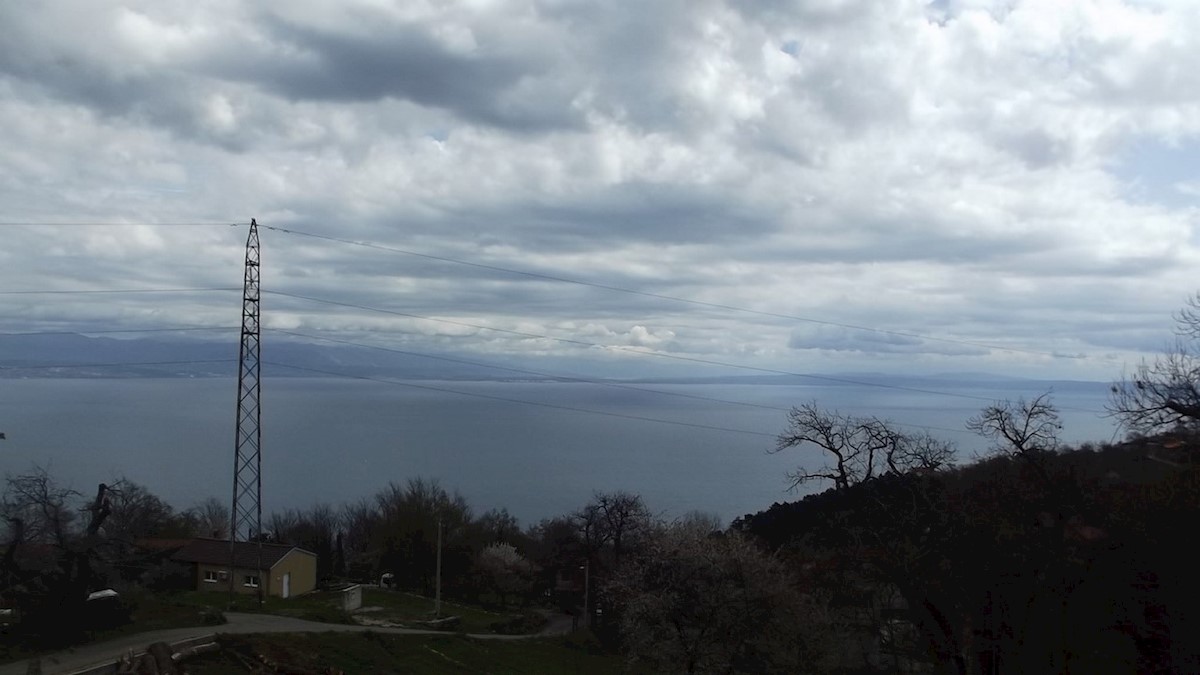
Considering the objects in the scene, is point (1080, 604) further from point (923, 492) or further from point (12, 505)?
point (12, 505)

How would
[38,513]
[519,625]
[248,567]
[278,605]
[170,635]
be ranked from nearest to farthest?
[170,635], [38,513], [278,605], [248,567], [519,625]

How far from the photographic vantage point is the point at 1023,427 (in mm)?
17125

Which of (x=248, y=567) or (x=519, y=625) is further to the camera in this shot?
(x=519, y=625)

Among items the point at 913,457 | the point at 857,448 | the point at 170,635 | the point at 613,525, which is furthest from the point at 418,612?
the point at 913,457

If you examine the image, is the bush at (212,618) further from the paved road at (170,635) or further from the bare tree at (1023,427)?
the bare tree at (1023,427)

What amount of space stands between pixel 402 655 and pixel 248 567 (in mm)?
12092

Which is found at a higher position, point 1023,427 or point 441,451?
point 1023,427

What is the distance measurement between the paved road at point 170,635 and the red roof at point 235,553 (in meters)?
7.12

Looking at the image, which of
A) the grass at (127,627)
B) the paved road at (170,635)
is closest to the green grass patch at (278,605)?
the paved road at (170,635)

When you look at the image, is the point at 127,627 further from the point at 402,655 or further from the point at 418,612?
the point at 418,612

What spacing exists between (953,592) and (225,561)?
1073 inches

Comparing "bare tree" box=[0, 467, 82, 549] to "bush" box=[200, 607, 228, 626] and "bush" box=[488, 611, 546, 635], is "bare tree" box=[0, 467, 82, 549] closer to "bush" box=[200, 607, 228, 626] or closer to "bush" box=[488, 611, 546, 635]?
"bush" box=[200, 607, 228, 626]

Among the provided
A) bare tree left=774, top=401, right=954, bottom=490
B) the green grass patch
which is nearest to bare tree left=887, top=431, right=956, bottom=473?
bare tree left=774, top=401, right=954, bottom=490

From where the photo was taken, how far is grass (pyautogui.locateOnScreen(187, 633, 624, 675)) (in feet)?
58.8
